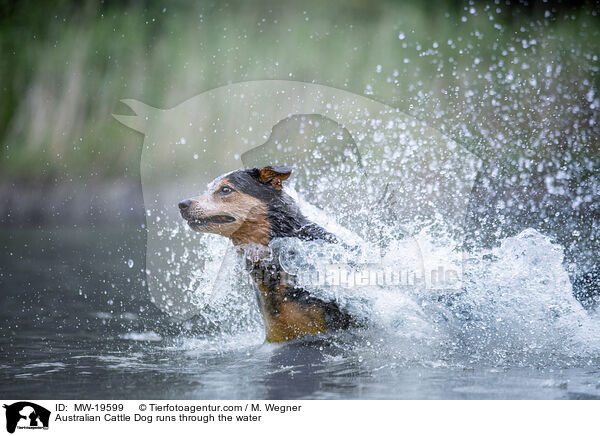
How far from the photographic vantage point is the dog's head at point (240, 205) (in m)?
2.87

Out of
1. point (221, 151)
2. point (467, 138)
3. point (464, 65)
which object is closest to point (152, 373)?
point (221, 151)

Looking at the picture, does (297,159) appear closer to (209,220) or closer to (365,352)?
(209,220)

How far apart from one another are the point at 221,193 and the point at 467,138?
13.5ft

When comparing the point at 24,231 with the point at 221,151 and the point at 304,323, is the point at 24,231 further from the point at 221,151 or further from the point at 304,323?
the point at 304,323

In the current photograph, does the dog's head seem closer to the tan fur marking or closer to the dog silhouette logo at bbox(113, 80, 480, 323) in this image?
the tan fur marking

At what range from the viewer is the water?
2375 millimetres

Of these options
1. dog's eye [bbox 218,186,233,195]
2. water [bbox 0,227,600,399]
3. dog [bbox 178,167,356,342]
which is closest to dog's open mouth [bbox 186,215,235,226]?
dog [bbox 178,167,356,342]

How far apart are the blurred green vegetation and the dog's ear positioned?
11.0 ft

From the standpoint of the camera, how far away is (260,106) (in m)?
5.49

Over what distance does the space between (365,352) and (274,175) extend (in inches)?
36.6
